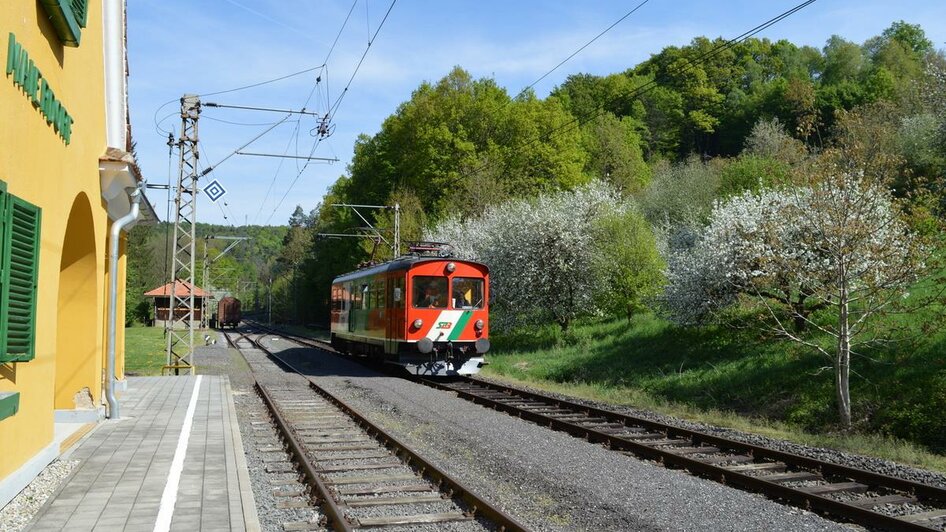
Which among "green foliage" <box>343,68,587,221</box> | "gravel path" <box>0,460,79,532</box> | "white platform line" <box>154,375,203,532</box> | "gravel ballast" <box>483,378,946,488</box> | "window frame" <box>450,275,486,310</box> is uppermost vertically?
"green foliage" <box>343,68,587,221</box>

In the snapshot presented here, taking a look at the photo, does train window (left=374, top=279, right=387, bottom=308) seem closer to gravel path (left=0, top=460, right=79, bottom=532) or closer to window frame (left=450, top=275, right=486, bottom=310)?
window frame (left=450, top=275, right=486, bottom=310)

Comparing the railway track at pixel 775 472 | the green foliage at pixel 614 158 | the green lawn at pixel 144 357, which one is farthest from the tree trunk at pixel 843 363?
the green foliage at pixel 614 158

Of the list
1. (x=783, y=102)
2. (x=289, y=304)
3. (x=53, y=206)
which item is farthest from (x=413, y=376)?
(x=289, y=304)

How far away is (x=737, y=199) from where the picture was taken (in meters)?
19.5

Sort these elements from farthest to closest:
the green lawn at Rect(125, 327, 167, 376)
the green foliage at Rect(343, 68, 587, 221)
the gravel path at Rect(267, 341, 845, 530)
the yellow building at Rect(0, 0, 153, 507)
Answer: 1. the green foliage at Rect(343, 68, 587, 221)
2. the green lawn at Rect(125, 327, 167, 376)
3. the gravel path at Rect(267, 341, 845, 530)
4. the yellow building at Rect(0, 0, 153, 507)

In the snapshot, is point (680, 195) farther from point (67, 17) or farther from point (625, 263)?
point (67, 17)

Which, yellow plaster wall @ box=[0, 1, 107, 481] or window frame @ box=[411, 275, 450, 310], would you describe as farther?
window frame @ box=[411, 275, 450, 310]

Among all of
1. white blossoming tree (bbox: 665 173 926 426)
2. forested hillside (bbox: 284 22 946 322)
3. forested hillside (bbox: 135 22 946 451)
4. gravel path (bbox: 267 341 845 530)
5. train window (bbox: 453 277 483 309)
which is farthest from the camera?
forested hillside (bbox: 284 22 946 322)

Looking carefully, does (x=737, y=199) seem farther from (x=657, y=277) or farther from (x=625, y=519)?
(x=625, y=519)

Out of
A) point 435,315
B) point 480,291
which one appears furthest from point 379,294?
point 480,291

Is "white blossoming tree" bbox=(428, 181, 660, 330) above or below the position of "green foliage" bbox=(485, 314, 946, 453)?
above

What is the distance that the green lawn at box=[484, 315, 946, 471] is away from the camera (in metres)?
12.2

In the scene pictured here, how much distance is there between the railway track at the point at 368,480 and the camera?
6.91m

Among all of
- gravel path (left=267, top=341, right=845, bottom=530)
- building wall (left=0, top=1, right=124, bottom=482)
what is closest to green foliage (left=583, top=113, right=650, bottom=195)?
gravel path (left=267, top=341, right=845, bottom=530)
